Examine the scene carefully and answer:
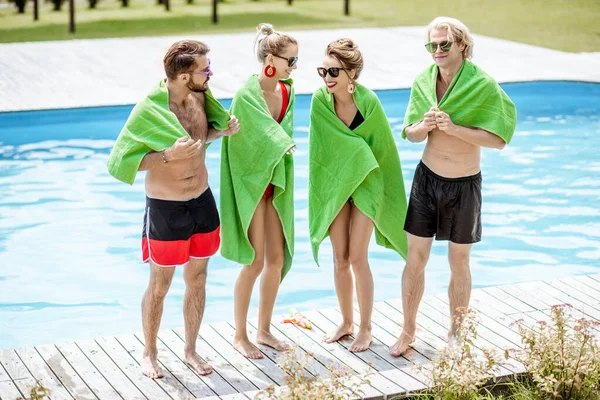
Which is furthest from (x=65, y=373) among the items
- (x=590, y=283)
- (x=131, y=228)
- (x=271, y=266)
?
(x=131, y=228)

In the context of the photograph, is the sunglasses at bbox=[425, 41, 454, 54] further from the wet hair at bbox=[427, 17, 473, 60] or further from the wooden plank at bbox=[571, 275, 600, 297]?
the wooden plank at bbox=[571, 275, 600, 297]

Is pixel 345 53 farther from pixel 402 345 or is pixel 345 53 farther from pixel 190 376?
pixel 190 376

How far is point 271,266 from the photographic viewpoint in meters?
4.84

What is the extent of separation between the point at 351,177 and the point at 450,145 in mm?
515

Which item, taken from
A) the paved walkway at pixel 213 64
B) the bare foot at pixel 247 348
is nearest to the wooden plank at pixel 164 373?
the bare foot at pixel 247 348

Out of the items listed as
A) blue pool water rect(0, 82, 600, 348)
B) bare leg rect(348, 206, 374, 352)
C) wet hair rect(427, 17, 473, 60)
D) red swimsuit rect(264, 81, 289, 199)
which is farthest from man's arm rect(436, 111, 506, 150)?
blue pool water rect(0, 82, 600, 348)

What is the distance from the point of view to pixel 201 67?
4.39 meters

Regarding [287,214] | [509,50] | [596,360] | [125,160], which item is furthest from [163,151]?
[509,50]

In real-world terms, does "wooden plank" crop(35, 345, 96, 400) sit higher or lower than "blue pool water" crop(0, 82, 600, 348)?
higher

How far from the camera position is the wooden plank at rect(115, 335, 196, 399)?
14.5 ft

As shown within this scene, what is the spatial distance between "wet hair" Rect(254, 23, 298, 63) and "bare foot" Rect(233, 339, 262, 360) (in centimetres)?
143

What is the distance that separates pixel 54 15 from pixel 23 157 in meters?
10.5

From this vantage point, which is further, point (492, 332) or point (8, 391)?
point (492, 332)

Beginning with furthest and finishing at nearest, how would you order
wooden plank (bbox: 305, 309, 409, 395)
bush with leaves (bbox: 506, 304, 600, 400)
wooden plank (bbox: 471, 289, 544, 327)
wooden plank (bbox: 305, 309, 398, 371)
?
wooden plank (bbox: 471, 289, 544, 327) → wooden plank (bbox: 305, 309, 398, 371) → wooden plank (bbox: 305, 309, 409, 395) → bush with leaves (bbox: 506, 304, 600, 400)
